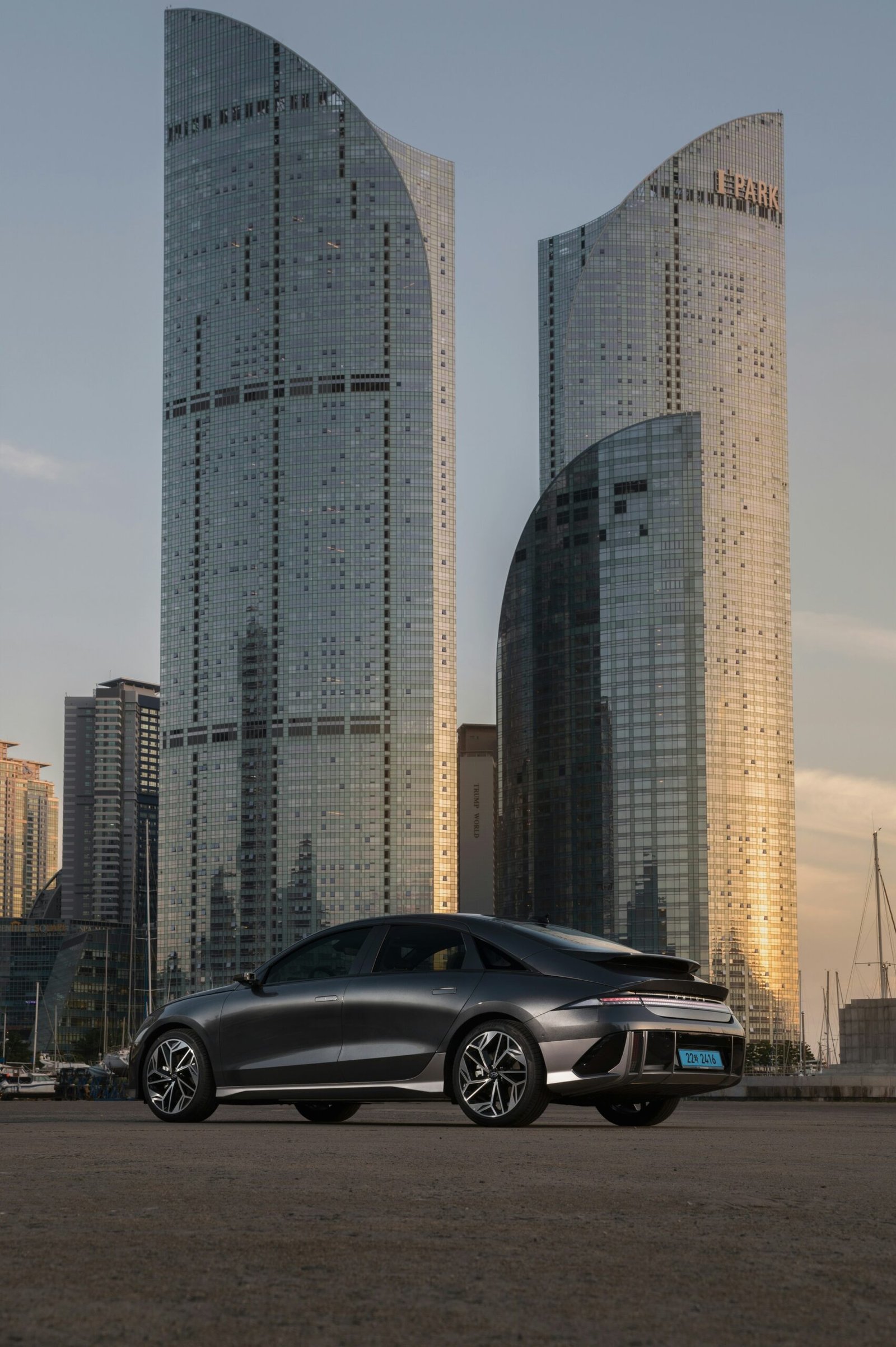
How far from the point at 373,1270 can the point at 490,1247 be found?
1.93 ft

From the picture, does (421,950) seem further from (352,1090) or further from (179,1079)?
(179,1079)

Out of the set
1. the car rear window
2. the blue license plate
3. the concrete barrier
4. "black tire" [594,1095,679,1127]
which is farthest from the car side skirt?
the concrete barrier

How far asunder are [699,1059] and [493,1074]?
149 cm

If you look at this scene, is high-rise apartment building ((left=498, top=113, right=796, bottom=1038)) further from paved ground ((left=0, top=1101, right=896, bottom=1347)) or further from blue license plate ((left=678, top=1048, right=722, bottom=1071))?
paved ground ((left=0, top=1101, right=896, bottom=1347))

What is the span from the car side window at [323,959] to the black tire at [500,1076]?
132 cm

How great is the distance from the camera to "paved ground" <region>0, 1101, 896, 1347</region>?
13.5ft

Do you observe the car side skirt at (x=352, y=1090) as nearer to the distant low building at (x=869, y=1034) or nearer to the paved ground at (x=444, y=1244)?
the paved ground at (x=444, y=1244)

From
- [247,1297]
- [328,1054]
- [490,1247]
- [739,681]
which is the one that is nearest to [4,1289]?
[247,1297]

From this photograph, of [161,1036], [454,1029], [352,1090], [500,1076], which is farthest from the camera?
[161,1036]

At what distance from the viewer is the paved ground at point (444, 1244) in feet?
13.5

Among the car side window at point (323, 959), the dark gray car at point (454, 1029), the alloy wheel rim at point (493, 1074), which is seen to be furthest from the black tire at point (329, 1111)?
the alloy wheel rim at point (493, 1074)

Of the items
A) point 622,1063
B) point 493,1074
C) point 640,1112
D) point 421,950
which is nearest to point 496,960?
point 421,950

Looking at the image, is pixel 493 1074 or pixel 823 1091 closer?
pixel 493 1074

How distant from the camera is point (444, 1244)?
5.37 metres
